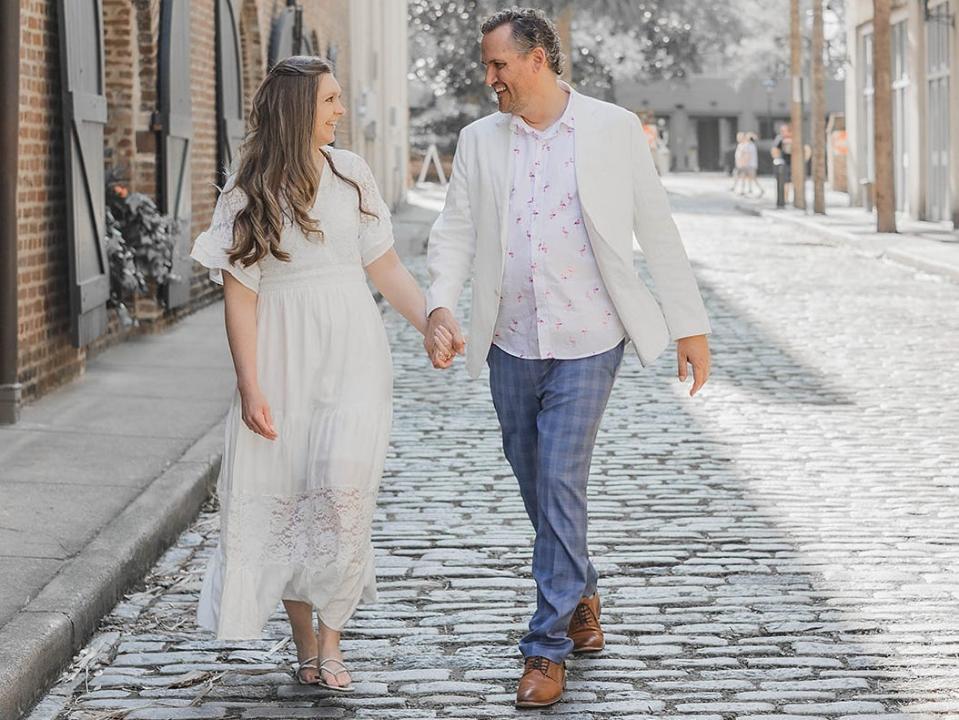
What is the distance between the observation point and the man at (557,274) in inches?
187

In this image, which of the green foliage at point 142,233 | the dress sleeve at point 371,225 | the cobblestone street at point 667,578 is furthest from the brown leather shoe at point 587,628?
the green foliage at point 142,233

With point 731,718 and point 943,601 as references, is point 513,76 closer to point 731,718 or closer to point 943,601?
point 731,718

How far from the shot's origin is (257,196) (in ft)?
15.3

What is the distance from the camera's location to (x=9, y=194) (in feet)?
29.4

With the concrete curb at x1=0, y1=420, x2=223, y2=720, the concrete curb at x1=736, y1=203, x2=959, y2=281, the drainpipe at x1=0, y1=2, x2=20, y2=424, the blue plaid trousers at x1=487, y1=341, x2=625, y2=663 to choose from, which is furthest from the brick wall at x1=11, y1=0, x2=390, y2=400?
the concrete curb at x1=736, y1=203, x2=959, y2=281

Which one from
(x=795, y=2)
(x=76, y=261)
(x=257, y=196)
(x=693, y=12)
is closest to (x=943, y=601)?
(x=257, y=196)

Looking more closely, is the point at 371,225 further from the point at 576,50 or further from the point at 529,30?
the point at 576,50

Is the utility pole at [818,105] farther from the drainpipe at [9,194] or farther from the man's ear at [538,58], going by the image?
the man's ear at [538,58]

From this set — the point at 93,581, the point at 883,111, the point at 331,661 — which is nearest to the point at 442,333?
the point at 331,661

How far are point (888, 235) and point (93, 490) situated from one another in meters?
20.3

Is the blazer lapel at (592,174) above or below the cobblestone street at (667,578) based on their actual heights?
above

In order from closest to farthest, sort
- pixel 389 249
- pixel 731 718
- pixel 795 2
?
pixel 731 718
pixel 389 249
pixel 795 2

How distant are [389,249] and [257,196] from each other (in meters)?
0.43

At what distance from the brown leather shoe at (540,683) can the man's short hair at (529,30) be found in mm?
1569
